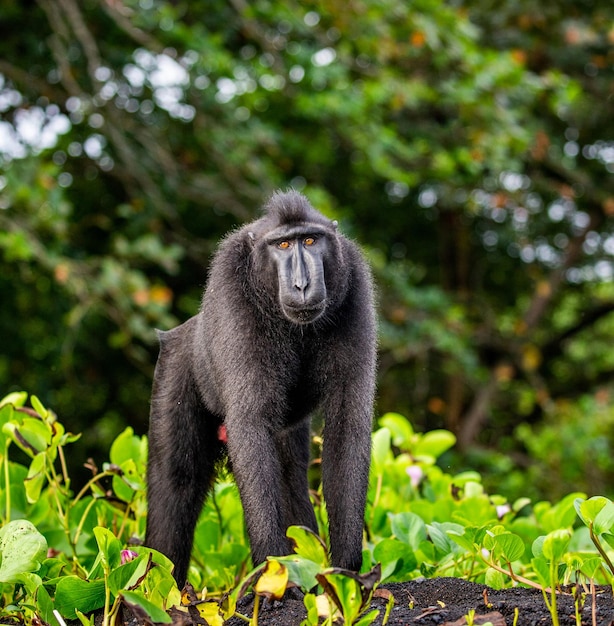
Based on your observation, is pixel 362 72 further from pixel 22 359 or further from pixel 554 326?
pixel 554 326

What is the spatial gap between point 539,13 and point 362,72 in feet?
12.8

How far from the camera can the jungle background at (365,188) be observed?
7.67m

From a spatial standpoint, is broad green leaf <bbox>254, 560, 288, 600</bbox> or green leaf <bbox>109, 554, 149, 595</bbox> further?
green leaf <bbox>109, 554, 149, 595</bbox>

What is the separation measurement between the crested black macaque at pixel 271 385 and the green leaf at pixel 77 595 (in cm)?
66

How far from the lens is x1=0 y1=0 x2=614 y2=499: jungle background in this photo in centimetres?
767

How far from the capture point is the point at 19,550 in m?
2.80

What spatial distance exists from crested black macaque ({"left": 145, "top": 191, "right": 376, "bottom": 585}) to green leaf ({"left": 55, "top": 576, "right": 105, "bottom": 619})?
657mm

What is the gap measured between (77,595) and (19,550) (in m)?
0.23

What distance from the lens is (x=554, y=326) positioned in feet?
44.9

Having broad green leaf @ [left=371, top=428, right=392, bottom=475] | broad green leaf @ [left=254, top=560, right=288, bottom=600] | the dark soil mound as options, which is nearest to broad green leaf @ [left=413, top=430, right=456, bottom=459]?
broad green leaf @ [left=371, top=428, right=392, bottom=475]

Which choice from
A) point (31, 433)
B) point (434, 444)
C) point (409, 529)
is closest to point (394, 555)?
point (409, 529)

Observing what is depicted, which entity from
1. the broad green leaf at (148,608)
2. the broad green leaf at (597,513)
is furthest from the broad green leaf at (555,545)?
the broad green leaf at (148,608)

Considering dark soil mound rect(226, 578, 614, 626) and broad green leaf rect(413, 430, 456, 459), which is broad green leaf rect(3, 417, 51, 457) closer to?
dark soil mound rect(226, 578, 614, 626)

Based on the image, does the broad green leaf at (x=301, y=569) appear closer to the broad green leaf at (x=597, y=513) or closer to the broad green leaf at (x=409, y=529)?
the broad green leaf at (x=597, y=513)
